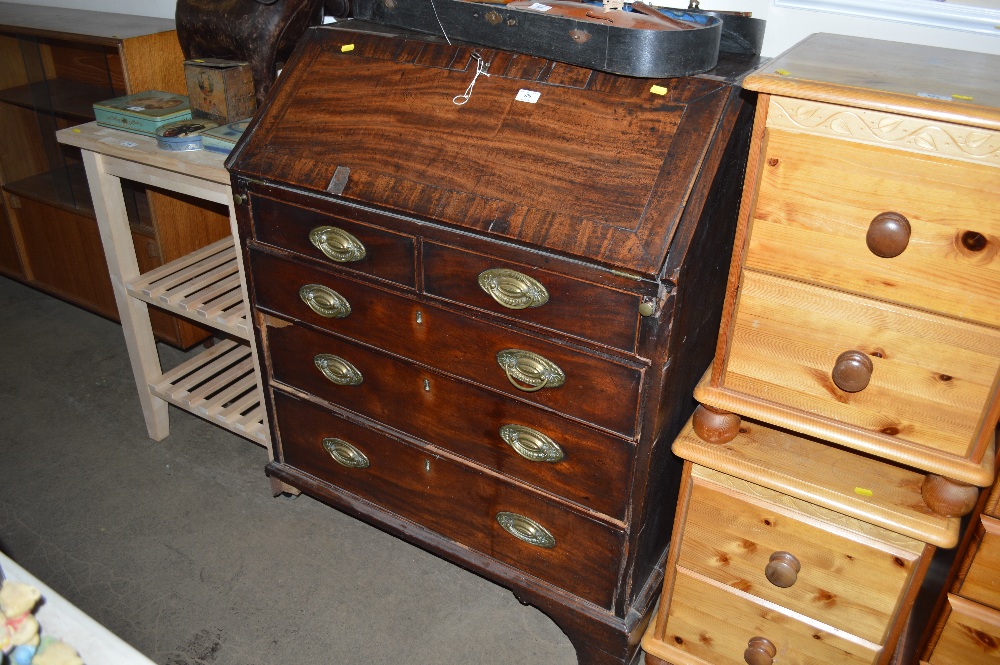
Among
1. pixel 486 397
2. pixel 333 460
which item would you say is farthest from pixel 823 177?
pixel 333 460

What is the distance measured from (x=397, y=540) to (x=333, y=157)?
1.12 m

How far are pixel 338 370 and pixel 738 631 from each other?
1095 mm

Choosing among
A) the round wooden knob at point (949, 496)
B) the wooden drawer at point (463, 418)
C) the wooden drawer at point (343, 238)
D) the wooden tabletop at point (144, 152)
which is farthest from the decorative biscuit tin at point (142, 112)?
the round wooden knob at point (949, 496)

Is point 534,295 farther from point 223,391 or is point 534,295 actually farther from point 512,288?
point 223,391

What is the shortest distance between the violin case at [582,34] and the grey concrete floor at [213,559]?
137cm

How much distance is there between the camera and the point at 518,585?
1.85 metres

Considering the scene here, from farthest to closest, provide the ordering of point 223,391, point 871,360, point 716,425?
point 223,391
point 716,425
point 871,360

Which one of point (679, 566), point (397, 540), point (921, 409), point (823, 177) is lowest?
point (397, 540)

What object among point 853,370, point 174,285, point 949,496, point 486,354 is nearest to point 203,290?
point 174,285

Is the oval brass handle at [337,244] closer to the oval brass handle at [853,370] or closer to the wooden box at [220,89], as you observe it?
the wooden box at [220,89]

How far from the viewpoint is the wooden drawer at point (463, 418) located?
5.26 feet

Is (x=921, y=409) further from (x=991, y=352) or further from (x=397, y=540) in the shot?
(x=397, y=540)

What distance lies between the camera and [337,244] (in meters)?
1.73

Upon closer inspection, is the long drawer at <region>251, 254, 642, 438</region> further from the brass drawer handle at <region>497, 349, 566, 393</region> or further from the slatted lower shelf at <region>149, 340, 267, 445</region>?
the slatted lower shelf at <region>149, 340, 267, 445</region>
